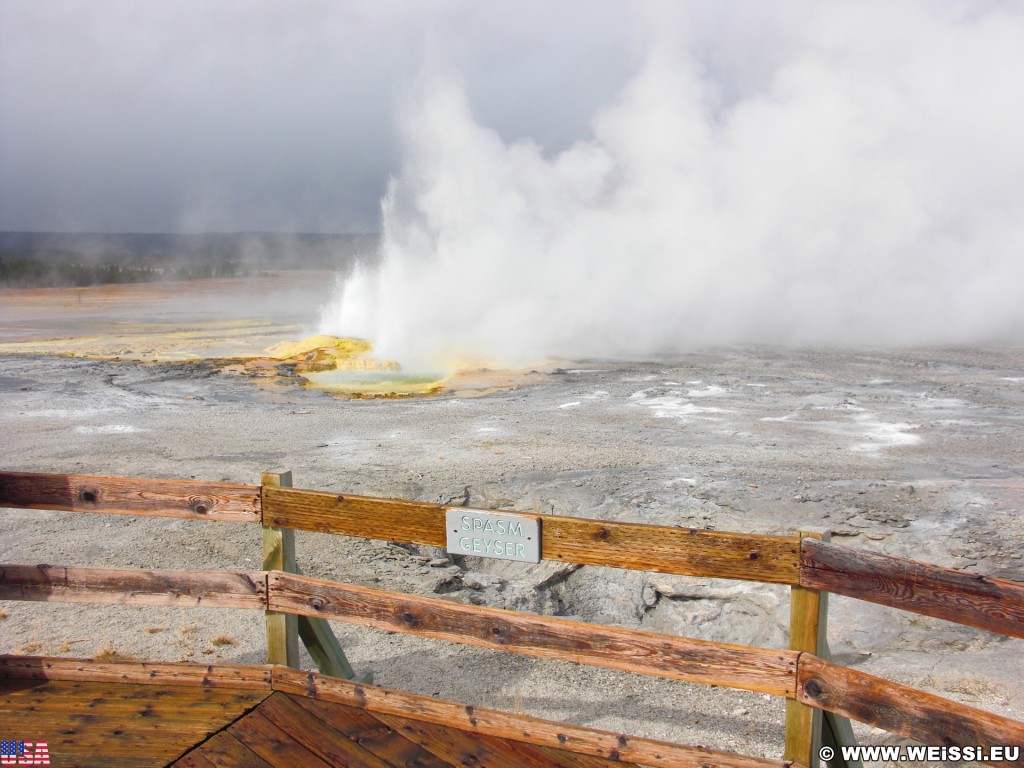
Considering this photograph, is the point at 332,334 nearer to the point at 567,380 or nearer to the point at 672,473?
the point at 567,380

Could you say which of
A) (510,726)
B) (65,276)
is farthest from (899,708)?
(65,276)

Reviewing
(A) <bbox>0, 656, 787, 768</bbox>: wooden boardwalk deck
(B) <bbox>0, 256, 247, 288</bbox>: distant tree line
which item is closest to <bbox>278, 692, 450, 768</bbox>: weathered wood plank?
(A) <bbox>0, 656, 787, 768</bbox>: wooden boardwalk deck

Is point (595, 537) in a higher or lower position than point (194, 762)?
higher

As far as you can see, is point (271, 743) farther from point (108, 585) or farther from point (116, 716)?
point (108, 585)

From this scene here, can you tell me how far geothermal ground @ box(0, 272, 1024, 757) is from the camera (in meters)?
4.27

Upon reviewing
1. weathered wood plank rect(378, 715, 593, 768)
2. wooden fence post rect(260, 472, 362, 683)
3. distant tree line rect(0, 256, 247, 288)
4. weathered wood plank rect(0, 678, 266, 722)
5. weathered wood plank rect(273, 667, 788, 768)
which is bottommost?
weathered wood plank rect(378, 715, 593, 768)

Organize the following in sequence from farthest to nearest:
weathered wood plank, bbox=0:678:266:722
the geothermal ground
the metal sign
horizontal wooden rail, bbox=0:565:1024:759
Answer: the geothermal ground
weathered wood plank, bbox=0:678:266:722
the metal sign
horizontal wooden rail, bbox=0:565:1024:759

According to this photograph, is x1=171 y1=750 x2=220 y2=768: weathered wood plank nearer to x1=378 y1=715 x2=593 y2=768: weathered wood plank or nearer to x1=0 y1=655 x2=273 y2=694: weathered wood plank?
x1=0 y1=655 x2=273 y2=694: weathered wood plank

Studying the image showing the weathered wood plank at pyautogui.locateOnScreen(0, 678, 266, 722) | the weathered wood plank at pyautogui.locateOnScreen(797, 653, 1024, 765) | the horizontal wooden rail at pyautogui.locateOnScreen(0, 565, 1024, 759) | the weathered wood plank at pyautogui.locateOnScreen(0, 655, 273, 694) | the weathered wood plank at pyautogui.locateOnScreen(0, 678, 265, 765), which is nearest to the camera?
the weathered wood plank at pyautogui.locateOnScreen(797, 653, 1024, 765)

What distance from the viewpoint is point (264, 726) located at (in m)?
2.85

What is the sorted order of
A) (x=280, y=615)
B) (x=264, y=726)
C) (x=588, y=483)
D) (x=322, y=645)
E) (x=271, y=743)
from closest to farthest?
(x=271, y=743) < (x=264, y=726) < (x=280, y=615) < (x=322, y=645) < (x=588, y=483)

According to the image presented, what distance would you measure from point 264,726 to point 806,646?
1.69 meters

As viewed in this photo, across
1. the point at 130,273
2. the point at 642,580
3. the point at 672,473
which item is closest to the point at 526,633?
the point at 642,580

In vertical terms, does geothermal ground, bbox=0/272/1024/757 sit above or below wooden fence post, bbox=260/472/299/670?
below
